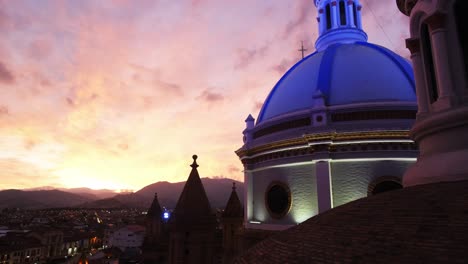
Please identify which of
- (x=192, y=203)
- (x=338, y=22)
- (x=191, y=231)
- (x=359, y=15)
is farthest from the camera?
(x=359, y=15)

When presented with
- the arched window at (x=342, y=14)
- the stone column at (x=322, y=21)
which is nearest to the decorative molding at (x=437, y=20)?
the stone column at (x=322, y=21)

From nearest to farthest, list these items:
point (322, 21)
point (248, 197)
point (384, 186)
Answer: point (384, 186), point (248, 197), point (322, 21)

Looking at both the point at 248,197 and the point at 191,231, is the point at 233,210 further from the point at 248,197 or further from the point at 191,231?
the point at 191,231

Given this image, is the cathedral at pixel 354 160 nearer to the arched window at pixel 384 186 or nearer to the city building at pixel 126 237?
the arched window at pixel 384 186

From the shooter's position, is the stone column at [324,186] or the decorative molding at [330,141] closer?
the decorative molding at [330,141]

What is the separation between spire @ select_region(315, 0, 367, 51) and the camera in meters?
22.9

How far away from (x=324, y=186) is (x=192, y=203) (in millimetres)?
6086

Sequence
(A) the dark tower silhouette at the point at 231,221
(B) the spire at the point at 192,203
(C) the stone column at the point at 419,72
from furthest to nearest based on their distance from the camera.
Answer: (A) the dark tower silhouette at the point at 231,221
(B) the spire at the point at 192,203
(C) the stone column at the point at 419,72

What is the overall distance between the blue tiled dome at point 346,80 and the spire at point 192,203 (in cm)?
631

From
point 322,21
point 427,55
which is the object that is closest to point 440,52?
point 427,55

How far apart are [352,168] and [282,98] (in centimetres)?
588

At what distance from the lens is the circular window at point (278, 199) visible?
17.7m

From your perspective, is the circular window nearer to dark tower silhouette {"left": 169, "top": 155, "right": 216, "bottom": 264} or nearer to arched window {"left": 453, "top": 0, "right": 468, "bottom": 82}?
dark tower silhouette {"left": 169, "top": 155, "right": 216, "bottom": 264}

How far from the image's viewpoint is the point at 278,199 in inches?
720
